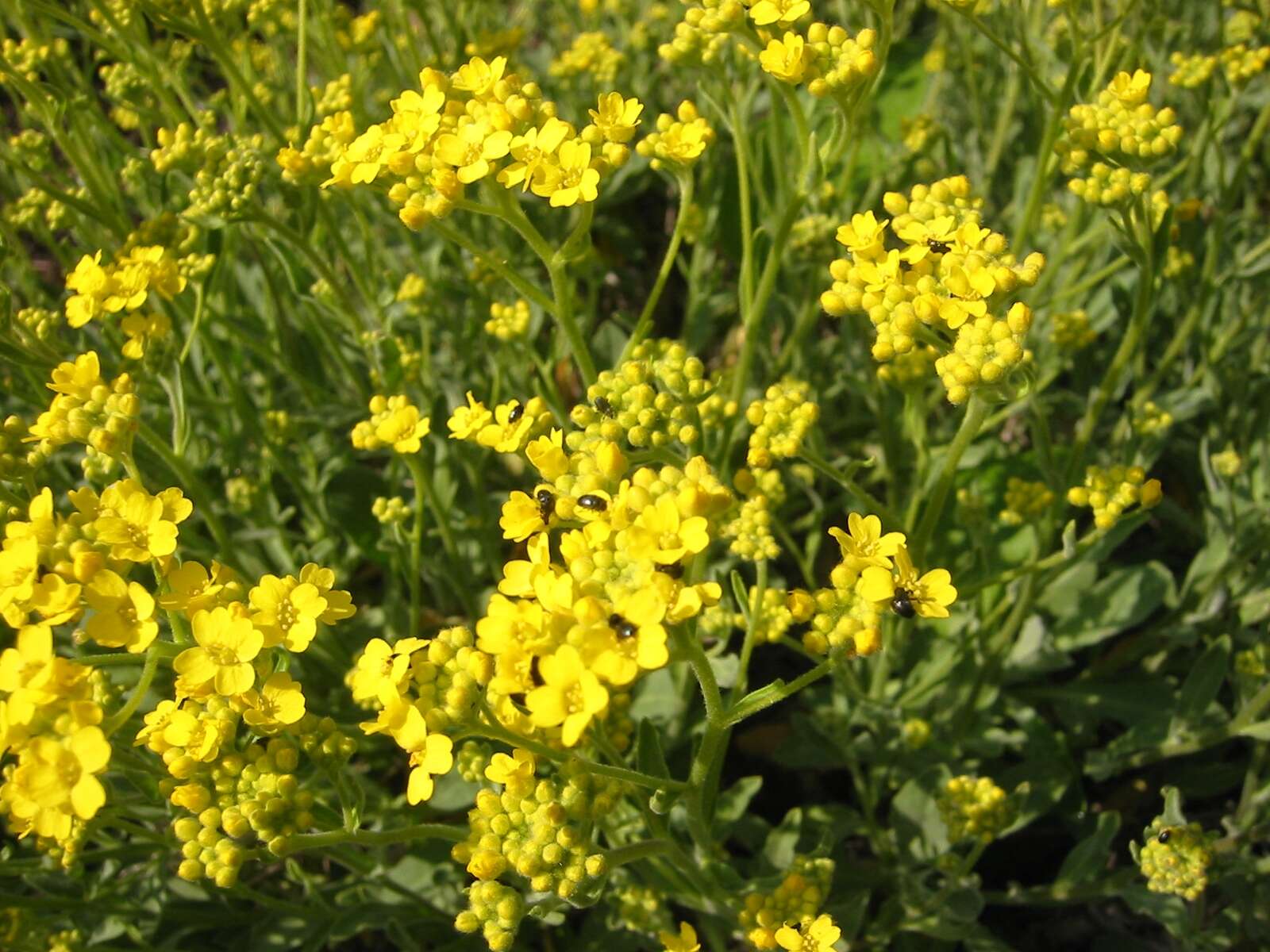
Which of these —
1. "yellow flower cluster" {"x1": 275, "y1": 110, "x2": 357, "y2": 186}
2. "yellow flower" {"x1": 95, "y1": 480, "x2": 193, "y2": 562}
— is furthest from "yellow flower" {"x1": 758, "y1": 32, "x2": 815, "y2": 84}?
"yellow flower" {"x1": 95, "y1": 480, "x2": 193, "y2": 562}

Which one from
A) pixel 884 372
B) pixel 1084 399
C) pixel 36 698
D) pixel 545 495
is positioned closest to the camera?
pixel 36 698

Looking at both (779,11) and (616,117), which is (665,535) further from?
(779,11)

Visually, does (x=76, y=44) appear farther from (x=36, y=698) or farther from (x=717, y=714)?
(x=717, y=714)

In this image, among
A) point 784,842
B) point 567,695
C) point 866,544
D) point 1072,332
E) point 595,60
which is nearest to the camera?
point 567,695

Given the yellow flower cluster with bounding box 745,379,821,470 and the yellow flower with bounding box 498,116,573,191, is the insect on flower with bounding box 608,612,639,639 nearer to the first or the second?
Result: the yellow flower cluster with bounding box 745,379,821,470

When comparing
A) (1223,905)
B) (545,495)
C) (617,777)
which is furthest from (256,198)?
(1223,905)

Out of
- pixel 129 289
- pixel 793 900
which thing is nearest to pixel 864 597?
pixel 793 900
